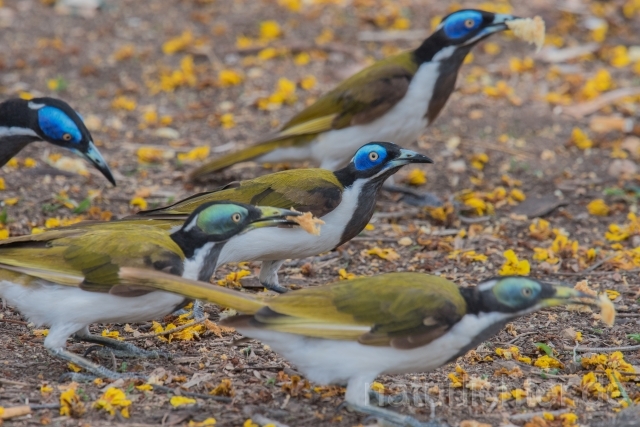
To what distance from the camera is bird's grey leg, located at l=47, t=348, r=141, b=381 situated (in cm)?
497

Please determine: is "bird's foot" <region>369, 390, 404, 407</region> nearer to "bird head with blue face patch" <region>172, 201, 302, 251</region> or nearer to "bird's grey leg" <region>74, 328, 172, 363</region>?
"bird head with blue face patch" <region>172, 201, 302, 251</region>

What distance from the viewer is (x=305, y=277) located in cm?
686

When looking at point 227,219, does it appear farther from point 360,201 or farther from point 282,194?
point 360,201

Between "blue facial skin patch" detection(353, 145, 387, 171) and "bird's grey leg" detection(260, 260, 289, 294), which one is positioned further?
"bird's grey leg" detection(260, 260, 289, 294)

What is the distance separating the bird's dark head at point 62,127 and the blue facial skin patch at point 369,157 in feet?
6.13

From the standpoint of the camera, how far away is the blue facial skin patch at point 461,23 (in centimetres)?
778

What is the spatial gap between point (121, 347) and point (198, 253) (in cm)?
75

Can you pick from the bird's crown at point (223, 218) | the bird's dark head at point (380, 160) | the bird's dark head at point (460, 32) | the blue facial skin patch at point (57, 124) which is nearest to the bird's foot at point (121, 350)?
the bird's crown at point (223, 218)

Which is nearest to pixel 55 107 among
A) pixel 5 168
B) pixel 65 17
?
pixel 5 168

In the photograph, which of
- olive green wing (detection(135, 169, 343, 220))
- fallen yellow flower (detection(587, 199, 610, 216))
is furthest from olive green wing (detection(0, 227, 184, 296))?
fallen yellow flower (detection(587, 199, 610, 216))

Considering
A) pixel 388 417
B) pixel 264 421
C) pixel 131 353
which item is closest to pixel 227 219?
pixel 131 353

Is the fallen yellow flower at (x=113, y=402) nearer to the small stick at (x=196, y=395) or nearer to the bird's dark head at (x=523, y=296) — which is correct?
the small stick at (x=196, y=395)

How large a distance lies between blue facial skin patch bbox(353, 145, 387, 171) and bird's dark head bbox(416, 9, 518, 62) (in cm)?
210

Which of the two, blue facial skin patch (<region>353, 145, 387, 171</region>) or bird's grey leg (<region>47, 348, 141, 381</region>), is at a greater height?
blue facial skin patch (<region>353, 145, 387, 171</region>)
